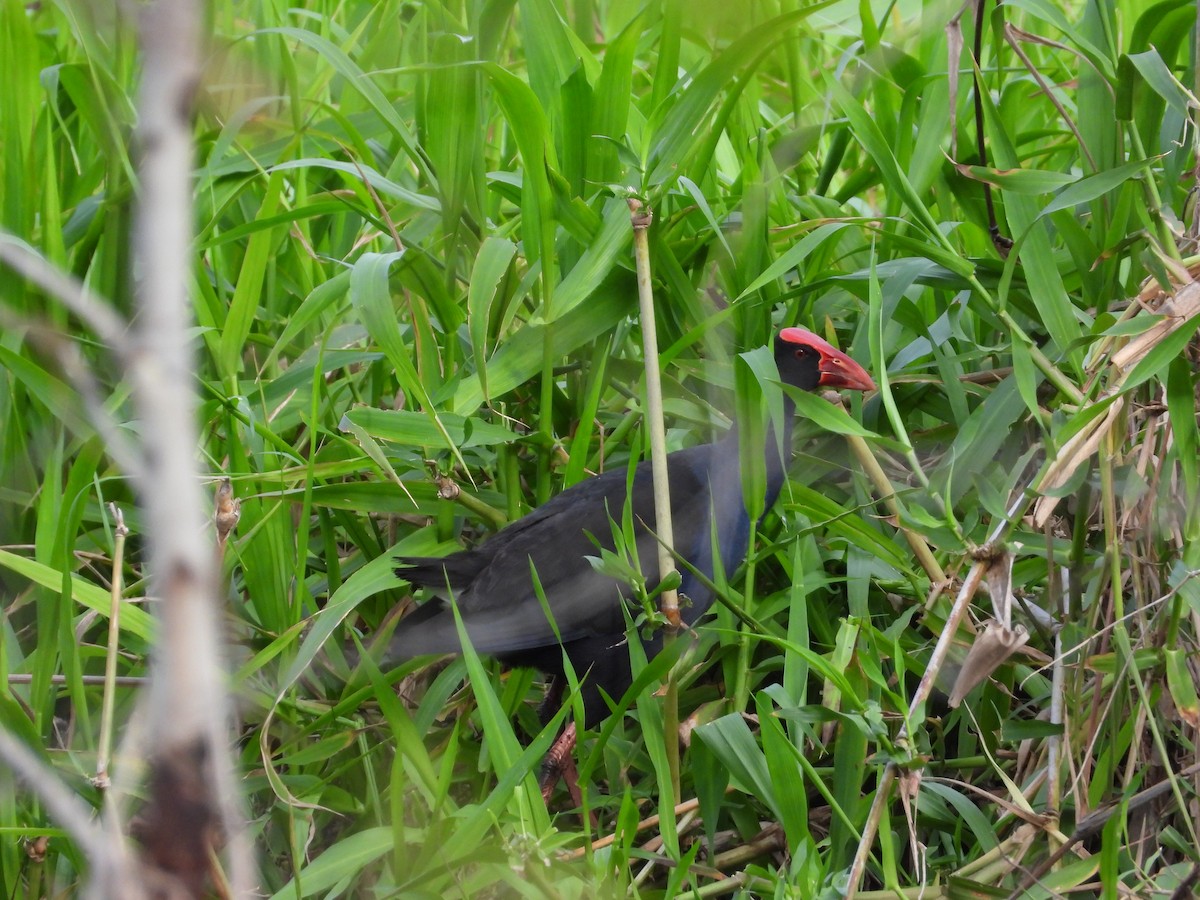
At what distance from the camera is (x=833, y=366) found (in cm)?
208

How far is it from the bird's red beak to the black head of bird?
18 centimetres

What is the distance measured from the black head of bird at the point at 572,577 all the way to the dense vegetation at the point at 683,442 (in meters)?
0.08

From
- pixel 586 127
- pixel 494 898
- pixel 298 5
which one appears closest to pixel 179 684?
pixel 494 898

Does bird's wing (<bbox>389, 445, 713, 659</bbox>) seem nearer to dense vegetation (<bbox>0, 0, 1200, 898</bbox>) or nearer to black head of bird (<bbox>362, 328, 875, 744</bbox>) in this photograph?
black head of bird (<bbox>362, 328, 875, 744</bbox>)

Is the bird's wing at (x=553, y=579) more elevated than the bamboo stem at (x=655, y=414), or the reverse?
the bamboo stem at (x=655, y=414)

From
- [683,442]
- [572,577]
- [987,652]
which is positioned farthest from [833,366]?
[987,652]

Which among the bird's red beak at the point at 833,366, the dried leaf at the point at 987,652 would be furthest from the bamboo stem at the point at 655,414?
the bird's red beak at the point at 833,366

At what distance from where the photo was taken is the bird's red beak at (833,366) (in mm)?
2076

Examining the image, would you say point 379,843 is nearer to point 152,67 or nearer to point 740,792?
point 740,792

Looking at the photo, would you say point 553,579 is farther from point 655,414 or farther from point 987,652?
point 987,652

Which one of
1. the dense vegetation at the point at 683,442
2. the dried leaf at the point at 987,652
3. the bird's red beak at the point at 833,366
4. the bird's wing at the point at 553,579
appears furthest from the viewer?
the bird's red beak at the point at 833,366

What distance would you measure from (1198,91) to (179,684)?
5.68ft

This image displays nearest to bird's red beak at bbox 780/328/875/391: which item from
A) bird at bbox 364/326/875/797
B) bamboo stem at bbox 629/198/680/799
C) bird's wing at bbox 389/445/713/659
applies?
bird at bbox 364/326/875/797

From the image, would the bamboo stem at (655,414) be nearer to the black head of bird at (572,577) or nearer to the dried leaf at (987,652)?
the black head of bird at (572,577)
